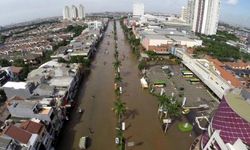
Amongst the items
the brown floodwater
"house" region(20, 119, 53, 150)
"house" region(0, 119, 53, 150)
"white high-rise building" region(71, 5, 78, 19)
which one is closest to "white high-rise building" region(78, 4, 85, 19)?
"white high-rise building" region(71, 5, 78, 19)

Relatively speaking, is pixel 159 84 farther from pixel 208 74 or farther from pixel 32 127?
pixel 32 127

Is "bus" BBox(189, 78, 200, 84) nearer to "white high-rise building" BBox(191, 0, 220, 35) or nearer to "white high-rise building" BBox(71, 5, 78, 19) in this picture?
"white high-rise building" BBox(191, 0, 220, 35)

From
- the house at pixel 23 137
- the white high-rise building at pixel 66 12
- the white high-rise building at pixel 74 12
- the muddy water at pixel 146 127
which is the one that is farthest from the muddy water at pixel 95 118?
the white high-rise building at pixel 66 12

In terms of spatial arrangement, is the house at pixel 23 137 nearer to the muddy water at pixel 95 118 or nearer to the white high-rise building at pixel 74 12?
the muddy water at pixel 95 118

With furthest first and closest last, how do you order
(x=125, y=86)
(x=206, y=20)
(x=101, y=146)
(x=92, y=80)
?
(x=206, y=20), (x=92, y=80), (x=125, y=86), (x=101, y=146)

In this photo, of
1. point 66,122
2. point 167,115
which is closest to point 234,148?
point 167,115

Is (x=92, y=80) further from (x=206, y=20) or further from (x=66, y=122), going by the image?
(x=206, y=20)
